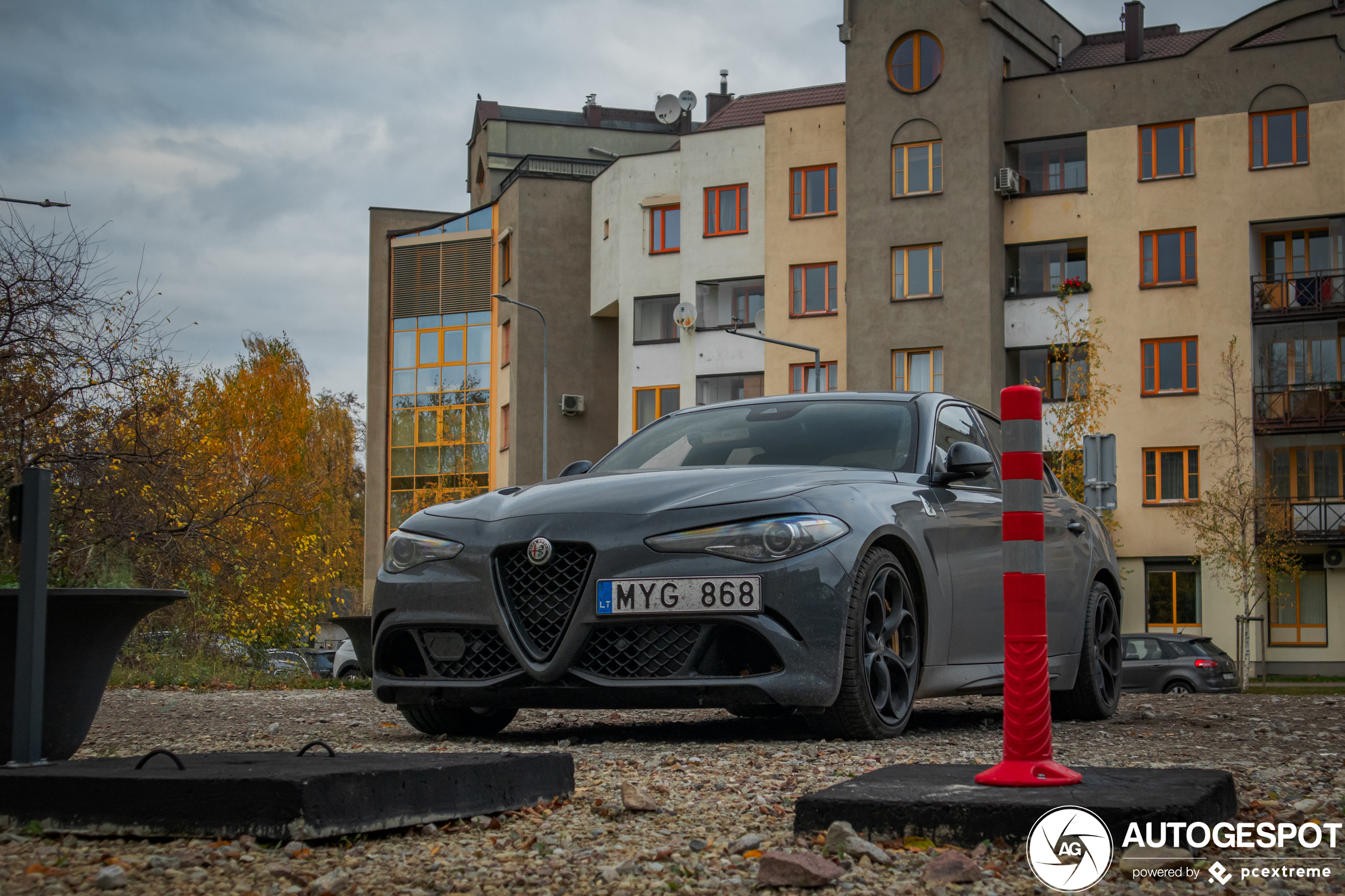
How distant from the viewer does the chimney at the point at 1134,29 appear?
1949 inches

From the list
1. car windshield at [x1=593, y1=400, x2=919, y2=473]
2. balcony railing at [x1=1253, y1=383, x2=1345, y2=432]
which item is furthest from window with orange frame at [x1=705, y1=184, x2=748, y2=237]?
car windshield at [x1=593, y1=400, x2=919, y2=473]

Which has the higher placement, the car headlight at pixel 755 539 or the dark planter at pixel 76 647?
the car headlight at pixel 755 539

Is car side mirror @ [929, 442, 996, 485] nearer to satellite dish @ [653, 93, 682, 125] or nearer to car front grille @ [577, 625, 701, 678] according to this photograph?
car front grille @ [577, 625, 701, 678]

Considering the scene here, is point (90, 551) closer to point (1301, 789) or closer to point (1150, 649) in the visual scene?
point (1301, 789)

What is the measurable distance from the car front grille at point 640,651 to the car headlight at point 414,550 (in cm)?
75

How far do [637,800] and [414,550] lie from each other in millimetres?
2636

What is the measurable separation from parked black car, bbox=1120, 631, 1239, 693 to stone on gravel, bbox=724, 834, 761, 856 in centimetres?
2497

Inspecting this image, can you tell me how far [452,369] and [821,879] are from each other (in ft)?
190

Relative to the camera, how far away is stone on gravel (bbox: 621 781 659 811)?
427 cm

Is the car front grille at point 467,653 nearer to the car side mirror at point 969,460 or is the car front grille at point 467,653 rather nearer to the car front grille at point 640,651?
the car front grille at point 640,651

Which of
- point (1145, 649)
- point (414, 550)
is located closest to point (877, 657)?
point (414, 550)

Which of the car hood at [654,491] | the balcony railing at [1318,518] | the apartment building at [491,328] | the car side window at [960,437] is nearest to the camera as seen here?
the car hood at [654,491]

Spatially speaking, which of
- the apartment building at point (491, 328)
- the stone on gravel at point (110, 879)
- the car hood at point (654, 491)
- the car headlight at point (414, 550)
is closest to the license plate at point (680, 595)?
the car hood at point (654, 491)

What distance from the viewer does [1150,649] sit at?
28141mm
